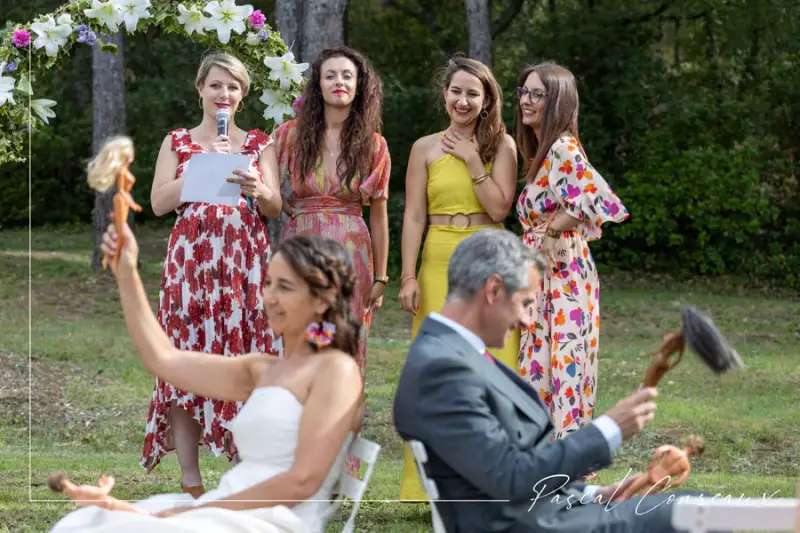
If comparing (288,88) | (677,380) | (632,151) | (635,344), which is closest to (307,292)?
(288,88)

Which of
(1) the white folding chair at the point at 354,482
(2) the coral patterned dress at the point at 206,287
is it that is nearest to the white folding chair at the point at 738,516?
(1) the white folding chair at the point at 354,482

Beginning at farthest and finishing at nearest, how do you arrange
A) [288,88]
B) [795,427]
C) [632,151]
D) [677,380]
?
1. [632,151]
2. [677,380]
3. [795,427]
4. [288,88]

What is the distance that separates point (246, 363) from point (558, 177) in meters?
2.32

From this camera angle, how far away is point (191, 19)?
657 centimetres

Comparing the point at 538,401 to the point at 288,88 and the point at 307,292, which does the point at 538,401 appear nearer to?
the point at 307,292

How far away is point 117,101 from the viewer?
17.4m

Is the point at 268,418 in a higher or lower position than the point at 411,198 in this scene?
lower

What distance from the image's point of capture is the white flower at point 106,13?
6.52m

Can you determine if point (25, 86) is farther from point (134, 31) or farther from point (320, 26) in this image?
point (320, 26)

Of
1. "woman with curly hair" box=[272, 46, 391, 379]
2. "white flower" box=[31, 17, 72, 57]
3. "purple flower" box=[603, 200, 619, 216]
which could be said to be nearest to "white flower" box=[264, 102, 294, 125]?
"woman with curly hair" box=[272, 46, 391, 379]

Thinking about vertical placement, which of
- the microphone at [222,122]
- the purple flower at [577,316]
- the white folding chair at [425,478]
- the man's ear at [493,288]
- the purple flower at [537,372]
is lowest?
the purple flower at [537,372]

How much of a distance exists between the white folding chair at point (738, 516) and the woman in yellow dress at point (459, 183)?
3175 mm

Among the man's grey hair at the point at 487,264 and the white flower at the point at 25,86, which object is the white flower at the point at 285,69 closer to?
the white flower at the point at 25,86

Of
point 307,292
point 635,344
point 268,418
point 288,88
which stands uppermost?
point 288,88
